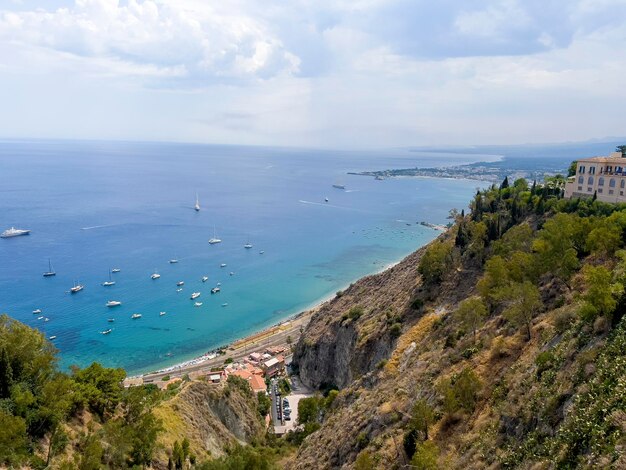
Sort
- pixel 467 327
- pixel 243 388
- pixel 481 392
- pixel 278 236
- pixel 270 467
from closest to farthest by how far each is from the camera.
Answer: pixel 481 392 < pixel 270 467 < pixel 467 327 < pixel 243 388 < pixel 278 236

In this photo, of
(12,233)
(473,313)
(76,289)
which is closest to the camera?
(473,313)

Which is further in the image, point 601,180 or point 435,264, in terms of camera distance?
point 435,264

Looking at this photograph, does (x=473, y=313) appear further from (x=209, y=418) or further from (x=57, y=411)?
(x=57, y=411)

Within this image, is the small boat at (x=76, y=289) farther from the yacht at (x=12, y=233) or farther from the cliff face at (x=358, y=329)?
the cliff face at (x=358, y=329)

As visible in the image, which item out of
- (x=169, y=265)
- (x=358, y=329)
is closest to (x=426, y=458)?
(x=358, y=329)

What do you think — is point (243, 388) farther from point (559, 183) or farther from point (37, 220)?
point (37, 220)

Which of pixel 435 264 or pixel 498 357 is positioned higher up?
pixel 435 264

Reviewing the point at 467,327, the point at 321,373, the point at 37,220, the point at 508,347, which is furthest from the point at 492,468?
the point at 37,220

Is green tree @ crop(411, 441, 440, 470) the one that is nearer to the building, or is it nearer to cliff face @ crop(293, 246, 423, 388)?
cliff face @ crop(293, 246, 423, 388)
